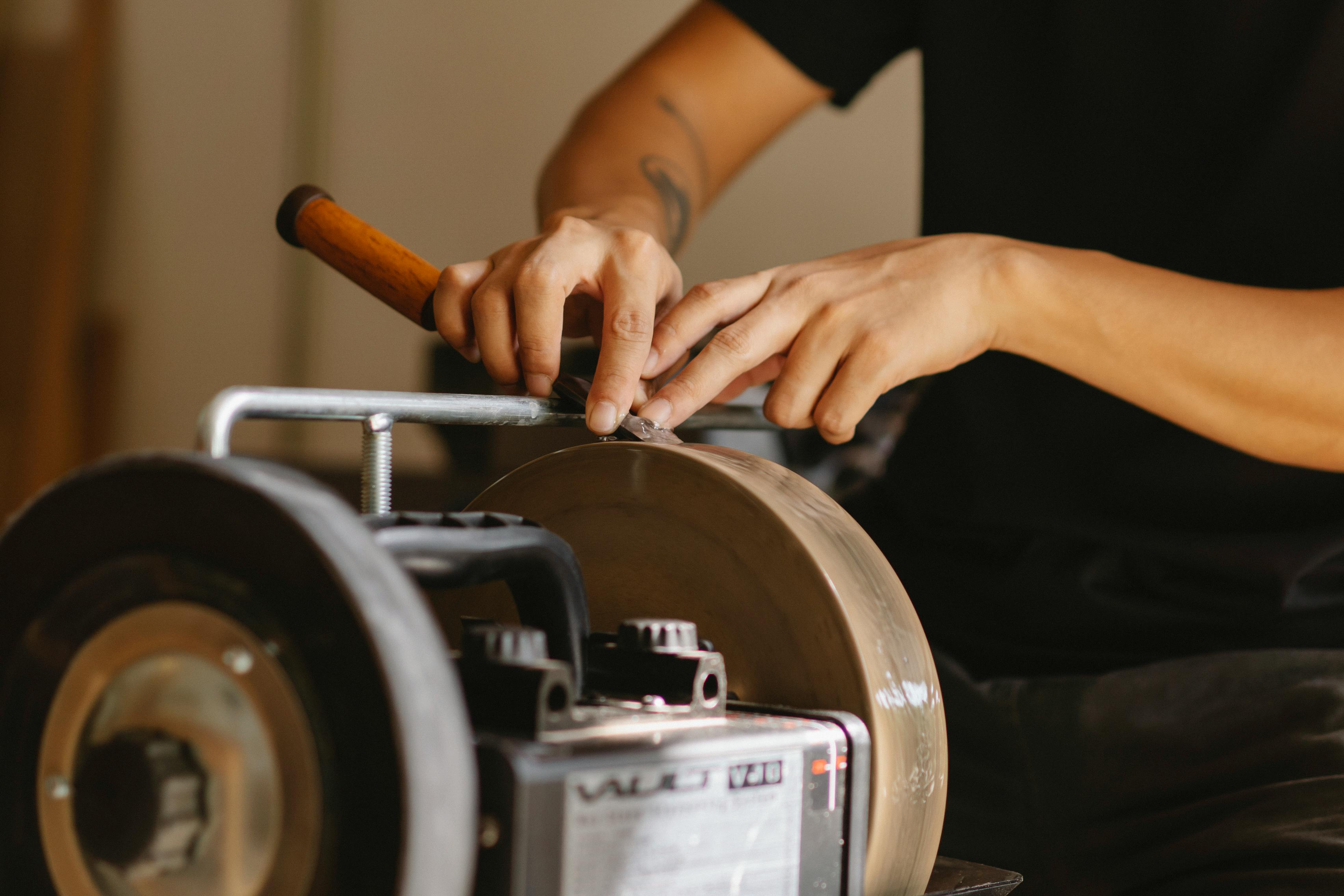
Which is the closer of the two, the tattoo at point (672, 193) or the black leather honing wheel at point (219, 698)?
the black leather honing wheel at point (219, 698)

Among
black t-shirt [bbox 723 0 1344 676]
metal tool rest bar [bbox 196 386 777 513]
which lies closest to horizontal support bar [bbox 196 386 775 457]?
metal tool rest bar [bbox 196 386 777 513]

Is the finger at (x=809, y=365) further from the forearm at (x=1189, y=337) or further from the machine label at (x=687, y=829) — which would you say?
the machine label at (x=687, y=829)

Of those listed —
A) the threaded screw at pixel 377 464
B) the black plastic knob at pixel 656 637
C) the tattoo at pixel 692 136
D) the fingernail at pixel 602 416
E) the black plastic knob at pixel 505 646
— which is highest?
the tattoo at pixel 692 136

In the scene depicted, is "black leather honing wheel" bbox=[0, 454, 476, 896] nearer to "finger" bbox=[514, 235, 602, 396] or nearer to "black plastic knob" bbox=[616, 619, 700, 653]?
"black plastic knob" bbox=[616, 619, 700, 653]

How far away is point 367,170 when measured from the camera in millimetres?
3010

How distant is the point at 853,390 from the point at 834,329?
4 cm

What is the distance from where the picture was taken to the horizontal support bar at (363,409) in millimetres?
501

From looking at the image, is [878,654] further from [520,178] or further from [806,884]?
[520,178]

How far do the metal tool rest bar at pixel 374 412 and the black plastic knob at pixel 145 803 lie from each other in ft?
0.37

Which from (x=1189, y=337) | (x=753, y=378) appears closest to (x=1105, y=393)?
(x=1189, y=337)

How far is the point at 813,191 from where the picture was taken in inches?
103

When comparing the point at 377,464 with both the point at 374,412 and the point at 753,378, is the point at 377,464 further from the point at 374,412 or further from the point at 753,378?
the point at 753,378

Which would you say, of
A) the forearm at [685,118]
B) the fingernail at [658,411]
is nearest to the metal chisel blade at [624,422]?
the fingernail at [658,411]

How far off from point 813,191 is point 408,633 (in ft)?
7.76
